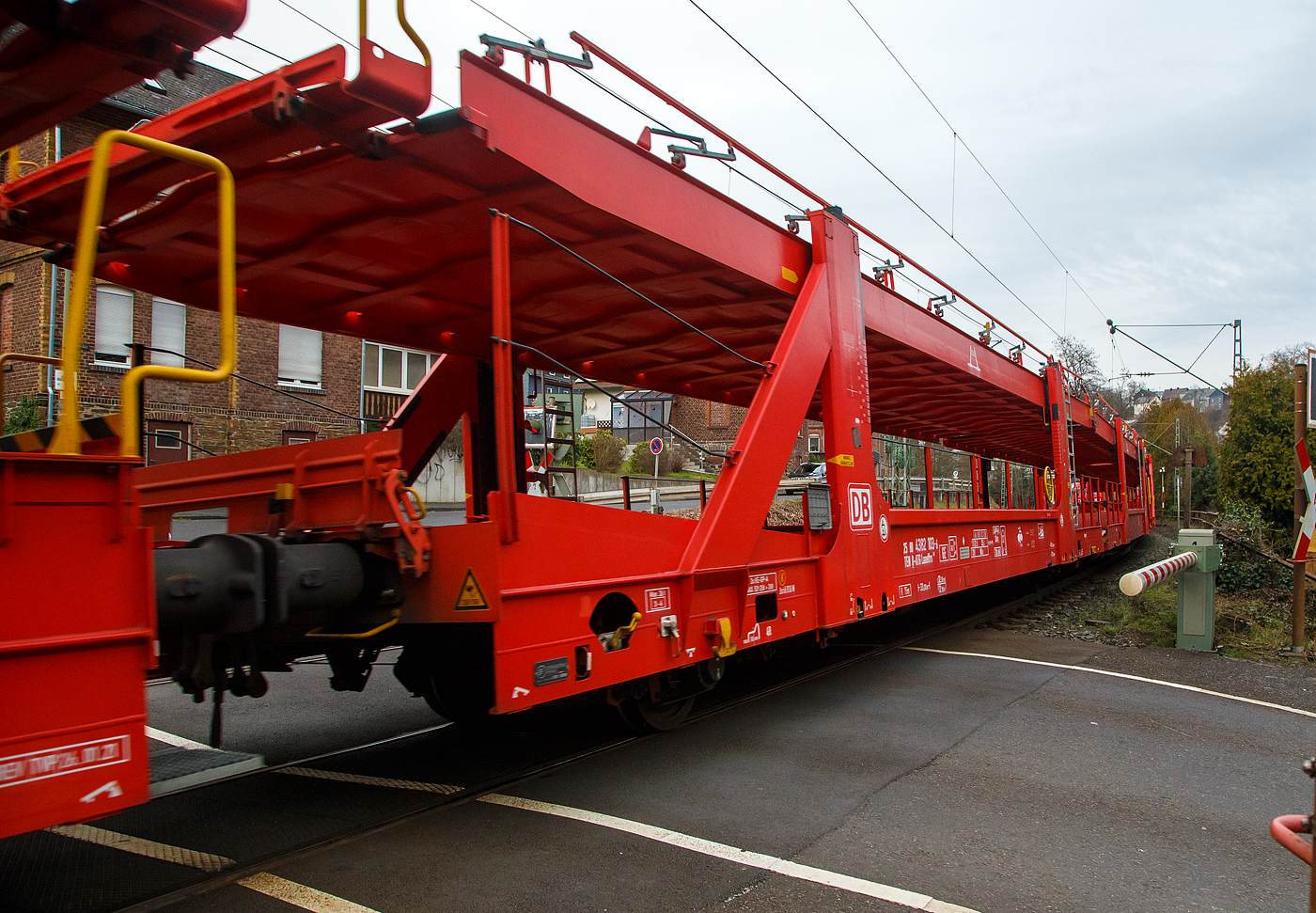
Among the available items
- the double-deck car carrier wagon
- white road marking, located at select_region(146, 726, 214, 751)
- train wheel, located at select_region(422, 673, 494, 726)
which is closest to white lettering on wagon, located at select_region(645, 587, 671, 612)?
the double-deck car carrier wagon

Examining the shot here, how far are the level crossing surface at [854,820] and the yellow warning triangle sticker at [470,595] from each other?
43.4 inches

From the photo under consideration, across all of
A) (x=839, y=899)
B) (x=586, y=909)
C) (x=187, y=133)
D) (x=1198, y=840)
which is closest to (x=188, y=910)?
(x=586, y=909)

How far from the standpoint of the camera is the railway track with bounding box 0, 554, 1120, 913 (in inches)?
138

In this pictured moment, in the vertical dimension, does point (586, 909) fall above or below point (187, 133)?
below

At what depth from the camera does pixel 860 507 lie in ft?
22.2

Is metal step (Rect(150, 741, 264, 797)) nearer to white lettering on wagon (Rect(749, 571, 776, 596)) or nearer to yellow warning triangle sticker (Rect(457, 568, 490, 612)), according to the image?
yellow warning triangle sticker (Rect(457, 568, 490, 612))

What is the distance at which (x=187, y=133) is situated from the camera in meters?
3.58

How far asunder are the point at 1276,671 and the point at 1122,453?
1242cm

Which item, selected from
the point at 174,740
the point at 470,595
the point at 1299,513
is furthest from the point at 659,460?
the point at 470,595

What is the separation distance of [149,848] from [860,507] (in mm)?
5005

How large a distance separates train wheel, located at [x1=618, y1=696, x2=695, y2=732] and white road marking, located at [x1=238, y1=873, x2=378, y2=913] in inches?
90.4

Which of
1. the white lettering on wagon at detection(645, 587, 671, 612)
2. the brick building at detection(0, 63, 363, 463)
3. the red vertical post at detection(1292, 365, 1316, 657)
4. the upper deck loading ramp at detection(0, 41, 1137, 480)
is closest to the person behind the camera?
the upper deck loading ramp at detection(0, 41, 1137, 480)

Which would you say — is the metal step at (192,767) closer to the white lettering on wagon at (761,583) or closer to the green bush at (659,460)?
the white lettering on wagon at (761,583)

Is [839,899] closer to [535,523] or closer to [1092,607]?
[535,523]
